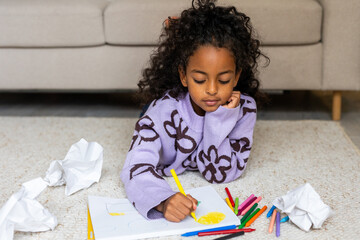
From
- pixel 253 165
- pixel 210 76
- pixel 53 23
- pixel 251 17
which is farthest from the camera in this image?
pixel 53 23

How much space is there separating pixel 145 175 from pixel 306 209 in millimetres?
354

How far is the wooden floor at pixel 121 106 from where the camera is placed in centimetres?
172

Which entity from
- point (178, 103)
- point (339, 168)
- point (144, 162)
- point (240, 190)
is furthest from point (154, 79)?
point (339, 168)

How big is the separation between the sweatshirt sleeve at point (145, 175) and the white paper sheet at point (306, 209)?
248 mm

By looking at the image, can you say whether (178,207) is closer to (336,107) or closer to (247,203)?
(247,203)

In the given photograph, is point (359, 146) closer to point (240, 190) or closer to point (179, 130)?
point (240, 190)

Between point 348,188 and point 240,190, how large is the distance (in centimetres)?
26

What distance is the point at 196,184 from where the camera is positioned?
1139mm

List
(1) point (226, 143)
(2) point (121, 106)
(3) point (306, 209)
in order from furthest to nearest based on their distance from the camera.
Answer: (2) point (121, 106) < (1) point (226, 143) < (3) point (306, 209)

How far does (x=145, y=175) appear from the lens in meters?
1.02

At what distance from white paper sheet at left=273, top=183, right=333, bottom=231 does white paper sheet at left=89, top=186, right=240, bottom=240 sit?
0.37 feet

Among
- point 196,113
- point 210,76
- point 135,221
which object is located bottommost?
point 135,221

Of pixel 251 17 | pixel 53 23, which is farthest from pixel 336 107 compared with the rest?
pixel 53 23

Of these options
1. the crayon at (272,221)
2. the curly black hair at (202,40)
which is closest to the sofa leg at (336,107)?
the curly black hair at (202,40)
